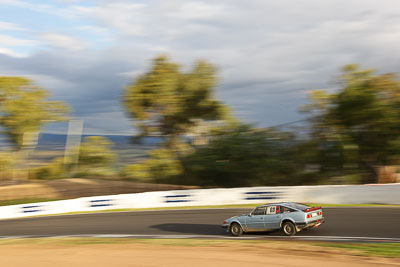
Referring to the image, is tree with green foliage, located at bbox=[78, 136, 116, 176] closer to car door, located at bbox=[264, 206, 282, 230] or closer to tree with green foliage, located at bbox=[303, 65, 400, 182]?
tree with green foliage, located at bbox=[303, 65, 400, 182]

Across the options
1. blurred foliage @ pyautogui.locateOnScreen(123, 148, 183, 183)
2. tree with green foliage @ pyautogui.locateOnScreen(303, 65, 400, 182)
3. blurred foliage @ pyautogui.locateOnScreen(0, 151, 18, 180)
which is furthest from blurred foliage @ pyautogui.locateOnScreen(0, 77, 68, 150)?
tree with green foliage @ pyautogui.locateOnScreen(303, 65, 400, 182)

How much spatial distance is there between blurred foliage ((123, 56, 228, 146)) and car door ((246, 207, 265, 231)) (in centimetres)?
2178

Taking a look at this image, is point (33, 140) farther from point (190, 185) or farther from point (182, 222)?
point (182, 222)

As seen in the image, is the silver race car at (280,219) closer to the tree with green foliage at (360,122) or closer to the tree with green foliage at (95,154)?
the tree with green foliage at (360,122)

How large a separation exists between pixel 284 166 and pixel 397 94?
9.56m

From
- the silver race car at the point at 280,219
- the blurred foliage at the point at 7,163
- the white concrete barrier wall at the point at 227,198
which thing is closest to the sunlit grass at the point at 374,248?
the silver race car at the point at 280,219

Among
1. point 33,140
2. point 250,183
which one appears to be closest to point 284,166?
point 250,183

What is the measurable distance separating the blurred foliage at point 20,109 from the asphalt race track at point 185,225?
80.9 feet

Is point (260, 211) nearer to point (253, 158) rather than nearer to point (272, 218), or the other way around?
point (272, 218)

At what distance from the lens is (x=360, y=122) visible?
93.6 feet

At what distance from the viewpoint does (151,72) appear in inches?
1393

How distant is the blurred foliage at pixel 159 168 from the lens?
3691cm

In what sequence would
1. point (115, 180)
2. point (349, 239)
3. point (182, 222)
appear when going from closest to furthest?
point (349, 239) → point (182, 222) → point (115, 180)

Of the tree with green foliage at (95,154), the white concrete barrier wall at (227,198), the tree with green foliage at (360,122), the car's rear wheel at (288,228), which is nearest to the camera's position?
the car's rear wheel at (288,228)
